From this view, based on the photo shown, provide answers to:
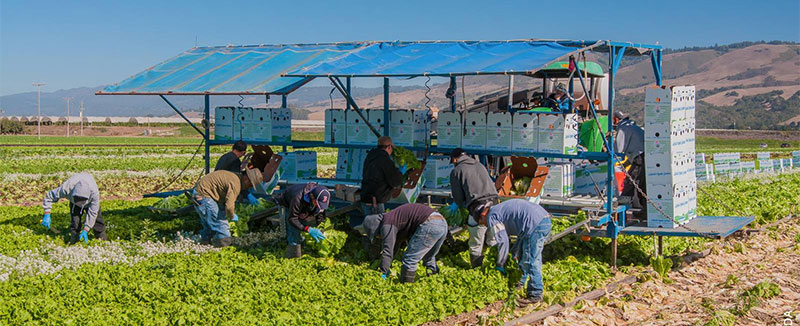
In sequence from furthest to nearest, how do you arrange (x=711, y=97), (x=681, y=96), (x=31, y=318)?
(x=711, y=97)
(x=681, y=96)
(x=31, y=318)

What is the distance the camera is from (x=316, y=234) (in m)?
12.4

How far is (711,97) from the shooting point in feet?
625

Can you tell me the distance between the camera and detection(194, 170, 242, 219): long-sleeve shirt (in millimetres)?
13633

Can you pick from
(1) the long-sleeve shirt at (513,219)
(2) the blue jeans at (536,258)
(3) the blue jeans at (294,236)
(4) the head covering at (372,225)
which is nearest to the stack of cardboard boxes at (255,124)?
A: (3) the blue jeans at (294,236)

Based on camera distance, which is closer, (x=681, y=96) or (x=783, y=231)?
(x=681, y=96)

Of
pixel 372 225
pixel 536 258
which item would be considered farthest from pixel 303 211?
pixel 536 258

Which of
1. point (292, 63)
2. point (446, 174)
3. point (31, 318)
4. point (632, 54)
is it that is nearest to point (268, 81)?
A: point (292, 63)

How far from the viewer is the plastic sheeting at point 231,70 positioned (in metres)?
16.2

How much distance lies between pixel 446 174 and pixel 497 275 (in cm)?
413

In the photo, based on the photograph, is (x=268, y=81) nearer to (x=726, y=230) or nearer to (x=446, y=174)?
(x=446, y=174)

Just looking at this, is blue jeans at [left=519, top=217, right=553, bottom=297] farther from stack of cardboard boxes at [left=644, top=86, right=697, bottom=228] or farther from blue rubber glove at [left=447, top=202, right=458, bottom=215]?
stack of cardboard boxes at [left=644, top=86, right=697, bottom=228]

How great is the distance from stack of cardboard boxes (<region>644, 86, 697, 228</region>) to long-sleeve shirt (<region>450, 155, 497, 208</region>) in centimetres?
275

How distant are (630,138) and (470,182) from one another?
11.6ft

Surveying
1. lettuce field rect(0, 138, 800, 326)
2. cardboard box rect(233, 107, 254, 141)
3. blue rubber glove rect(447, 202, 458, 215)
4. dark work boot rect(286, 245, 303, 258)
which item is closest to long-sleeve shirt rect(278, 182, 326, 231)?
dark work boot rect(286, 245, 303, 258)
